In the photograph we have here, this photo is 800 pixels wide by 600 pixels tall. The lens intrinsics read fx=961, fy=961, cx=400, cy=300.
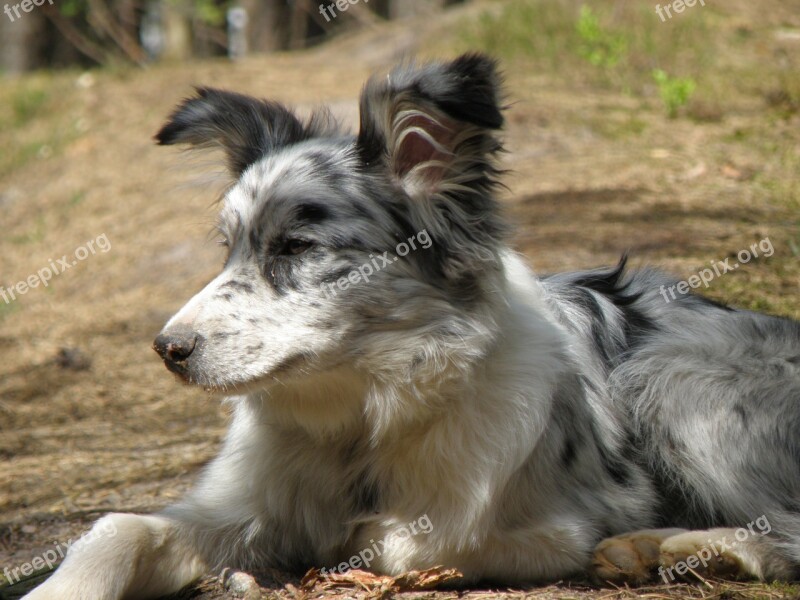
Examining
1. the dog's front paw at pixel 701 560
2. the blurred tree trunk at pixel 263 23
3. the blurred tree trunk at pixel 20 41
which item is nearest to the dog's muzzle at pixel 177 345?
the dog's front paw at pixel 701 560

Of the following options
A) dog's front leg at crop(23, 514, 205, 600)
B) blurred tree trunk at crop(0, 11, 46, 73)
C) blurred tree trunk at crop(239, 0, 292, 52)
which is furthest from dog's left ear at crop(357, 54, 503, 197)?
blurred tree trunk at crop(239, 0, 292, 52)

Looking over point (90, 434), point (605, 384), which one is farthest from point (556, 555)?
point (90, 434)

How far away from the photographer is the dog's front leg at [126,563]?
3.17 m

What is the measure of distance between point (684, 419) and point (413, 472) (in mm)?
1131

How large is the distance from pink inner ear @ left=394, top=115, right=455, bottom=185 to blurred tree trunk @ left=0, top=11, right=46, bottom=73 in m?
15.3

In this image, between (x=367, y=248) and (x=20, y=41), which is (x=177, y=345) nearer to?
(x=367, y=248)

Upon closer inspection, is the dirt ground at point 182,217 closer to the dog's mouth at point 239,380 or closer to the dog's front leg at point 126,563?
the dog's front leg at point 126,563

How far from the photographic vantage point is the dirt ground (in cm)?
515

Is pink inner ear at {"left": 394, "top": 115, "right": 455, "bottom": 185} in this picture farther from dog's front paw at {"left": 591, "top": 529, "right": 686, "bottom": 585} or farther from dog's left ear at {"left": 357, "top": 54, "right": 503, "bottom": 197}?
dog's front paw at {"left": 591, "top": 529, "right": 686, "bottom": 585}

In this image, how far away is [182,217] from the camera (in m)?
10.1

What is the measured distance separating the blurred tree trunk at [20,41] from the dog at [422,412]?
588 inches

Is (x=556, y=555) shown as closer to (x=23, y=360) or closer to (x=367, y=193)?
(x=367, y=193)

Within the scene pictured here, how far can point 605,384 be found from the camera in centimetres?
387

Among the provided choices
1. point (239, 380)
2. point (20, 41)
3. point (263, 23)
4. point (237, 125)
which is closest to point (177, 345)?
point (239, 380)
